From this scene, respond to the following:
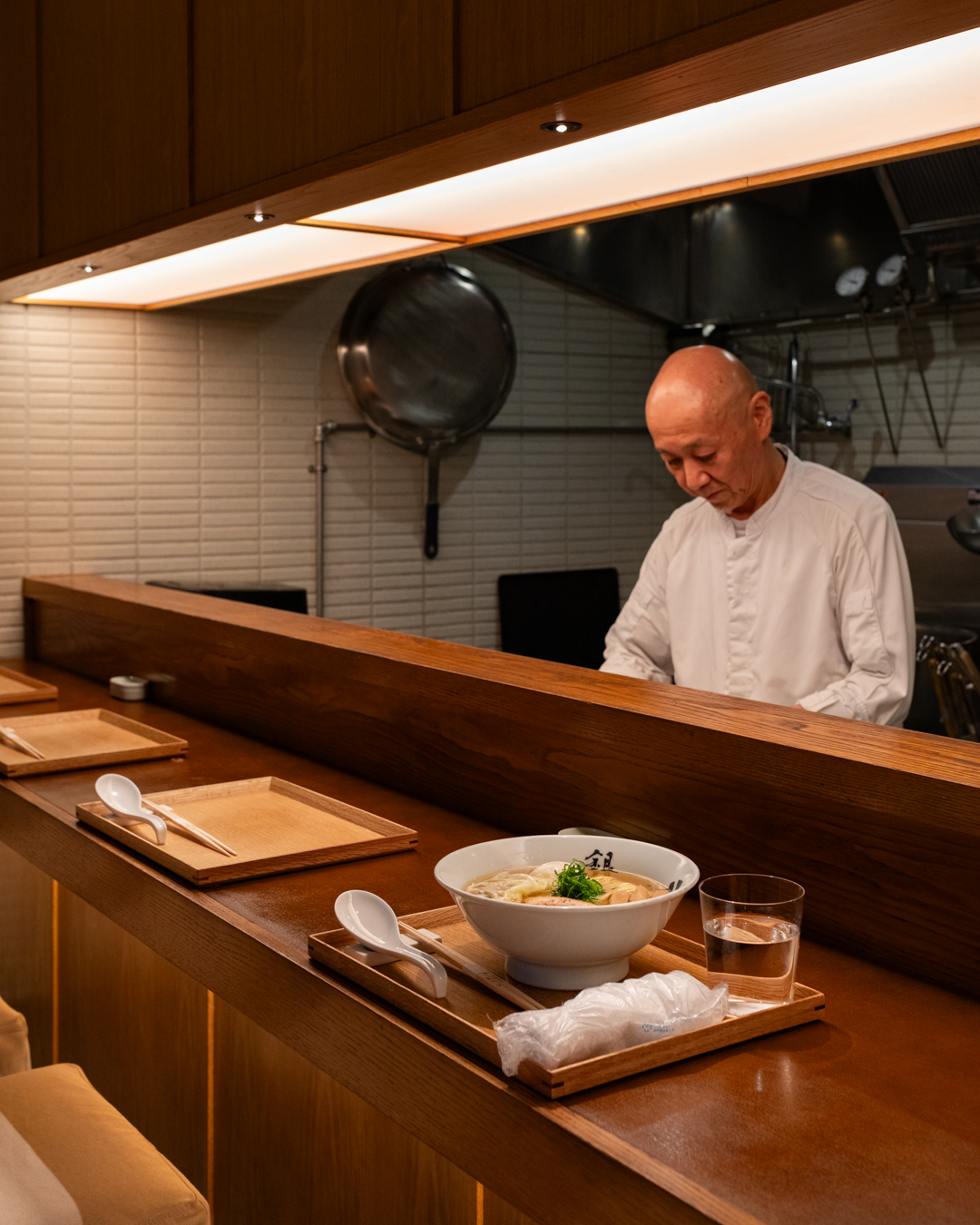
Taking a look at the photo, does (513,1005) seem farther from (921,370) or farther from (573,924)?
(921,370)

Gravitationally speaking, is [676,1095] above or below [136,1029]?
above

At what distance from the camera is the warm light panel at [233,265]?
261 cm

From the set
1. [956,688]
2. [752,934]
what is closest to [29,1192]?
[752,934]

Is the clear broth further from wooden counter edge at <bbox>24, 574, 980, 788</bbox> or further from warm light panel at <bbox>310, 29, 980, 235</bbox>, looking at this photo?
warm light panel at <bbox>310, 29, 980, 235</bbox>

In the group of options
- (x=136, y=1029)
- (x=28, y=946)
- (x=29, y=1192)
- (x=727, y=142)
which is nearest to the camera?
(x=29, y=1192)

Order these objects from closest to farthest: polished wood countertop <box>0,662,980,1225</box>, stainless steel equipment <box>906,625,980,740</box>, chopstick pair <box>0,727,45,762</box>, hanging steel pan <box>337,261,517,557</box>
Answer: polished wood countertop <box>0,662,980,1225</box> < chopstick pair <box>0,727,45,762</box> < stainless steel equipment <box>906,625,980,740</box> < hanging steel pan <box>337,261,517,557</box>

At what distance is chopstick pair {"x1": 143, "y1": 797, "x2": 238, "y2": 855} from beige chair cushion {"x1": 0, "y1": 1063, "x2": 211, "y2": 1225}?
375mm

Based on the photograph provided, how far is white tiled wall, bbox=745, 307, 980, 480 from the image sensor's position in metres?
4.34

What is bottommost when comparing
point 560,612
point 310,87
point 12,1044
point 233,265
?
point 12,1044

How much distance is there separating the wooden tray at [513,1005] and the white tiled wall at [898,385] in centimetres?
346

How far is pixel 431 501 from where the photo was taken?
4.37 meters

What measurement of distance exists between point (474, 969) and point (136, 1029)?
1361 mm

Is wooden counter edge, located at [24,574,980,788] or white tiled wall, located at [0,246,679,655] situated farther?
white tiled wall, located at [0,246,679,655]

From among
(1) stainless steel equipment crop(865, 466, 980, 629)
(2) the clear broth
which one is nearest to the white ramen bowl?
(2) the clear broth
